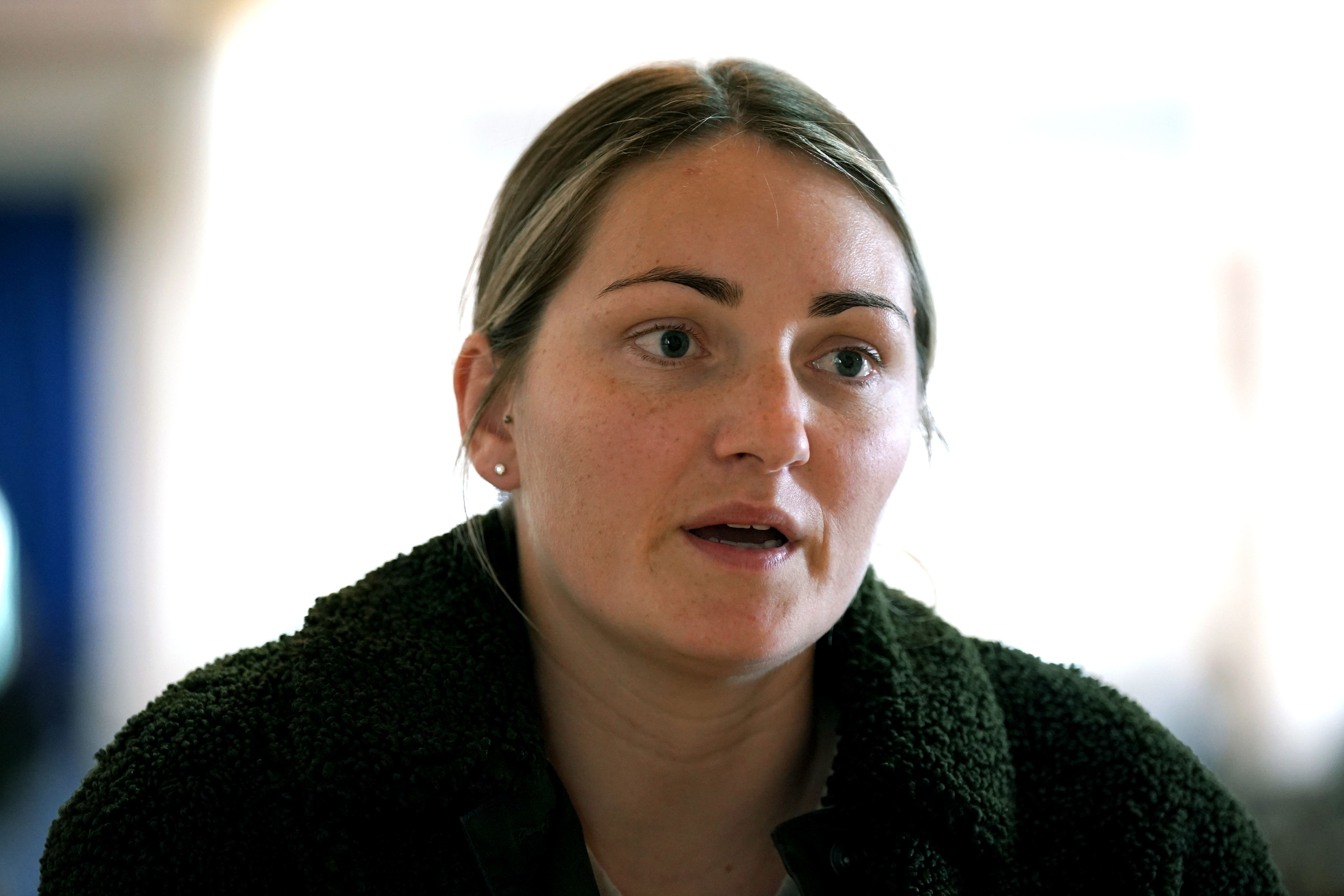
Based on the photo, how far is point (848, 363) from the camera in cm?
105

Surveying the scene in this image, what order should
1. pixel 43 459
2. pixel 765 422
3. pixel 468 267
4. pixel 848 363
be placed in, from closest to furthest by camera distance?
1. pixel 765 422
2. pixel 848 363
3. pixel 468 267
4. pixel 43 459

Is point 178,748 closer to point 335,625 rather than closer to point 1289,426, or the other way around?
point 335,625

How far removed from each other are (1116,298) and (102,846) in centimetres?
325

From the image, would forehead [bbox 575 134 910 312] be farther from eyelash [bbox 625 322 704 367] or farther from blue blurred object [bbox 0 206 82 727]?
blue blurred object [bbox 0 206 82 727]

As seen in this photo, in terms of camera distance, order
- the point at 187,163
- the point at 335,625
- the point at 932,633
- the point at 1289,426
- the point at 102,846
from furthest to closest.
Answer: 1. the point at 187,163
2. the point at 1289,426
3. the point at 932,633
4. the point at 335,625
5. the point at 102,846

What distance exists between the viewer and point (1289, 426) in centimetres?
335

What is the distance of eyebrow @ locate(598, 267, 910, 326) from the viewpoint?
38.3 inches

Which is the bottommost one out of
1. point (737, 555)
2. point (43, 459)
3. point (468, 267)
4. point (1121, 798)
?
point (1121, 798)

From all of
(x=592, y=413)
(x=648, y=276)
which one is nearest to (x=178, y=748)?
(x=592, y=413)

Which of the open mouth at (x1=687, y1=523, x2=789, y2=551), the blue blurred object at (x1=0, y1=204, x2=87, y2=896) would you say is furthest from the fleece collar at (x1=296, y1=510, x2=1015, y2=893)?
the blue blurred object at (x1=0, y1=204, x2=87, y2=896)

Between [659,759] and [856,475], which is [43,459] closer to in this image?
[659,759]

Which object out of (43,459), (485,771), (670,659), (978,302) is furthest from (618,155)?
(43,459)

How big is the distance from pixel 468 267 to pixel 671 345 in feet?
8.04

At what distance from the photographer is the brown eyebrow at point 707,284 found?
0.97 m
